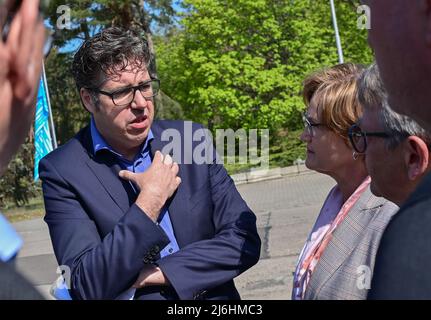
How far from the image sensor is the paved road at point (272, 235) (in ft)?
24.0

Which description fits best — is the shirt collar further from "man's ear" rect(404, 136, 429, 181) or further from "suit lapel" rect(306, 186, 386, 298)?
"man's ear" rect(404, 136, 429, 181)

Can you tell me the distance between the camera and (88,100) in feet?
8.79

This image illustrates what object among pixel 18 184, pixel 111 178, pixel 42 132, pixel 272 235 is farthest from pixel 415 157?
pixel 18 184

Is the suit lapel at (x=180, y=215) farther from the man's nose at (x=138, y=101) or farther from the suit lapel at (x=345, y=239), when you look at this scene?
the suit lapel at (x=345, y=239)

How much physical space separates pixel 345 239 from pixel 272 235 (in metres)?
7.72

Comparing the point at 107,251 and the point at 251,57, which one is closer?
the point at 107,251

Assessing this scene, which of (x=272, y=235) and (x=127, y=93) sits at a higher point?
(x=127, y=93)

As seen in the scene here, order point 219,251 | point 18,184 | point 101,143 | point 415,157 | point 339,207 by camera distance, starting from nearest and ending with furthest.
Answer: point 415,157
point 219,251
point 101,143
point 339,207
point 18,184

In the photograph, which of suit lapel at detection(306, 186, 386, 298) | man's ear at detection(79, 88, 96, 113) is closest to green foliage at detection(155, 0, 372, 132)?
man's ear at detection(79, 88, 96, 113)

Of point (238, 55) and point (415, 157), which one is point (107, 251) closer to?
point (415, 157)

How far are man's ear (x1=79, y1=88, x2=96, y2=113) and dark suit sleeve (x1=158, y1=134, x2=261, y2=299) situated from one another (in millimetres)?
543

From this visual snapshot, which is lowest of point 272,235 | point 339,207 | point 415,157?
point 272,235

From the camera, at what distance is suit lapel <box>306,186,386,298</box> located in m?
2.25

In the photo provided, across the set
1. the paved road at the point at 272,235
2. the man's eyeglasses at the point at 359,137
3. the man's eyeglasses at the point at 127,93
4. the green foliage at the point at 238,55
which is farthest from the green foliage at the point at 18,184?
the man's eyeglasses at the point at 359,137
